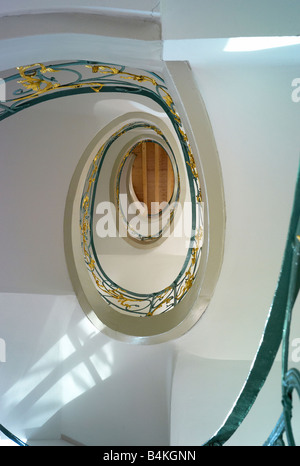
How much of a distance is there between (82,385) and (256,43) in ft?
18.9

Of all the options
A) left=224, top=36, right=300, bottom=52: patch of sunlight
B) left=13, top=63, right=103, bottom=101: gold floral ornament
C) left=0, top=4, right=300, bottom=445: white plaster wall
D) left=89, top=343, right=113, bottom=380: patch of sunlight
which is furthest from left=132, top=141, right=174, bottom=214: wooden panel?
left=224, top=36, right=300, bottom=52: patch of sunlight

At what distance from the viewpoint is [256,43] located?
6.11 feet

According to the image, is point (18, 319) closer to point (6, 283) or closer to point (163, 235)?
point (6, 283)

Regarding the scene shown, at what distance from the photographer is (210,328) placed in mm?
3920

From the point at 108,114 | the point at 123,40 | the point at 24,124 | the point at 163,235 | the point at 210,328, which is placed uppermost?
the point at 163,235

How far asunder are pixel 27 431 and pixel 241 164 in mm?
5387

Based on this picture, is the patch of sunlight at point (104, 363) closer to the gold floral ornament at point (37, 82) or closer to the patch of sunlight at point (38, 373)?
the patch of sunlight at point (38, 373)

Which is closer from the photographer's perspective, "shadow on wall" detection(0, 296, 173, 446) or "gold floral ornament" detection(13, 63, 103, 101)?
"gold floral ornament" detection(13, 63, 103, 101)

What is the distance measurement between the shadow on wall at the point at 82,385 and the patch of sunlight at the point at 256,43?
4275 mm

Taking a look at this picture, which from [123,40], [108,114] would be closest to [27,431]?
[108,114]

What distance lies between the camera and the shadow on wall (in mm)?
5512

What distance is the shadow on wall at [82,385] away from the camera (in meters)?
5.51

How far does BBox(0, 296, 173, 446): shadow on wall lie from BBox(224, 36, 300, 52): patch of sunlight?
4275 millimetres

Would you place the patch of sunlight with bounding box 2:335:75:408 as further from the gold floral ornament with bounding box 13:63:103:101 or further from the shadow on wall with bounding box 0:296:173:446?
the gold floral ornament with bounding box 13:63:103:101
